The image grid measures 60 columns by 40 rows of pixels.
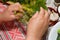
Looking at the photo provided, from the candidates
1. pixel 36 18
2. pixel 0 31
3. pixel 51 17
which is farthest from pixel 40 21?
pixel 0 31


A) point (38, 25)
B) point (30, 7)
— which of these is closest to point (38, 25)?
point (38, 25)

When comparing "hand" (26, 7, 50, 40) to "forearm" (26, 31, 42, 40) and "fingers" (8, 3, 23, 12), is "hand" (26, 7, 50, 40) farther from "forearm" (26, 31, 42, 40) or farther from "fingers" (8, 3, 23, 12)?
"fingers" (8, 3, 23, 12)

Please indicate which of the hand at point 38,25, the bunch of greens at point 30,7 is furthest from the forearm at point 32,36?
the bunch of greens at point 30,7

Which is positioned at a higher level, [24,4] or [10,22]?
[24,4]

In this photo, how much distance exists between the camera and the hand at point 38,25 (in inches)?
32.7

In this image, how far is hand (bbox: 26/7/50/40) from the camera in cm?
83

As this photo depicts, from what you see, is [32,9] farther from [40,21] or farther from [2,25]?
[2,25]

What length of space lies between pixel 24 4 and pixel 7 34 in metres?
0.18

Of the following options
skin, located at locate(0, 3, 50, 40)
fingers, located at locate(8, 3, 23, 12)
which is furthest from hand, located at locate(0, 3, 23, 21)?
skin, located at locate(0, 3, 50, 40)

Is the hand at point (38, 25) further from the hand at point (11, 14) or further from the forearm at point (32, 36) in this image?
the hand at point (11, 14)

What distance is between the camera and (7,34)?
0.96m

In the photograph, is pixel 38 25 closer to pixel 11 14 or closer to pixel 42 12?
pixel 42 12

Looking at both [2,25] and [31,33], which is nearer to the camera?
[31,33]

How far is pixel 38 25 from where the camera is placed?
842 mm
